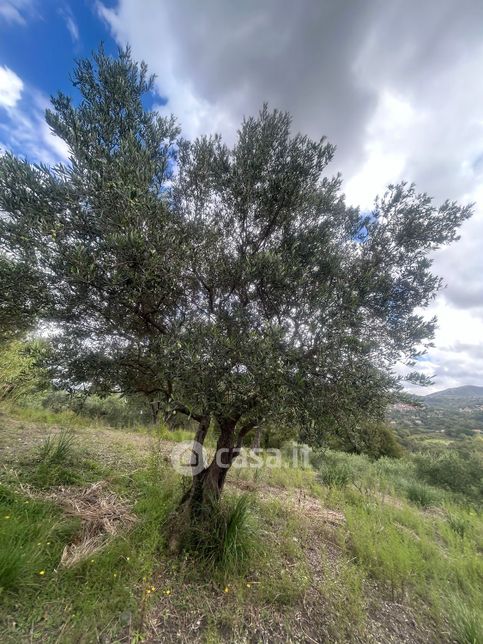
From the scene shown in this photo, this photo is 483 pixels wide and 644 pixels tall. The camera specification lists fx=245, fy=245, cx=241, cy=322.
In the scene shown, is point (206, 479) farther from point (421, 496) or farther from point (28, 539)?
point (421, 496)

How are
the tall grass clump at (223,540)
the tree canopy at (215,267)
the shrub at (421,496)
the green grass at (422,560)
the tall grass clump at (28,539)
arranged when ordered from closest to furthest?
the tall grass clump at (28,539)
the tree canopy at (215,267)
the tall grass clump at (223,540)
the green grass at (422,560)
the shrub at (421,496)

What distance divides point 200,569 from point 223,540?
16.5 inches

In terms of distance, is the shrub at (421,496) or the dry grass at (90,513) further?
the shrub at (421,496)

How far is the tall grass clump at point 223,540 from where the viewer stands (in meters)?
A: 3.38

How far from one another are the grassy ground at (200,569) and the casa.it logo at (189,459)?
0.31 metres

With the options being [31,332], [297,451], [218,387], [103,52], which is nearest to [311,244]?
[218,387]

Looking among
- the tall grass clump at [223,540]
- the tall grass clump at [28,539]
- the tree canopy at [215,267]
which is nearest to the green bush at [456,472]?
the tree canopy at [215,267]

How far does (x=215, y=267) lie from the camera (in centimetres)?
394

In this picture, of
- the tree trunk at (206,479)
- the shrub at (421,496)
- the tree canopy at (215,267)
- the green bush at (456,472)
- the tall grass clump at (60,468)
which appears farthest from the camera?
the green bush at (456,472)

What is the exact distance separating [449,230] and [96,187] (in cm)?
538

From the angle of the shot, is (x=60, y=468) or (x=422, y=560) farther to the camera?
(x=60, y=468)

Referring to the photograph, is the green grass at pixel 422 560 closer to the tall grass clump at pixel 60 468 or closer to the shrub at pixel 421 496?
the shrub at pixel 421 496

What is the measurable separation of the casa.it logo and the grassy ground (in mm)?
309

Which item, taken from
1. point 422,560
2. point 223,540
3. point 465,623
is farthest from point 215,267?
point 422,560
